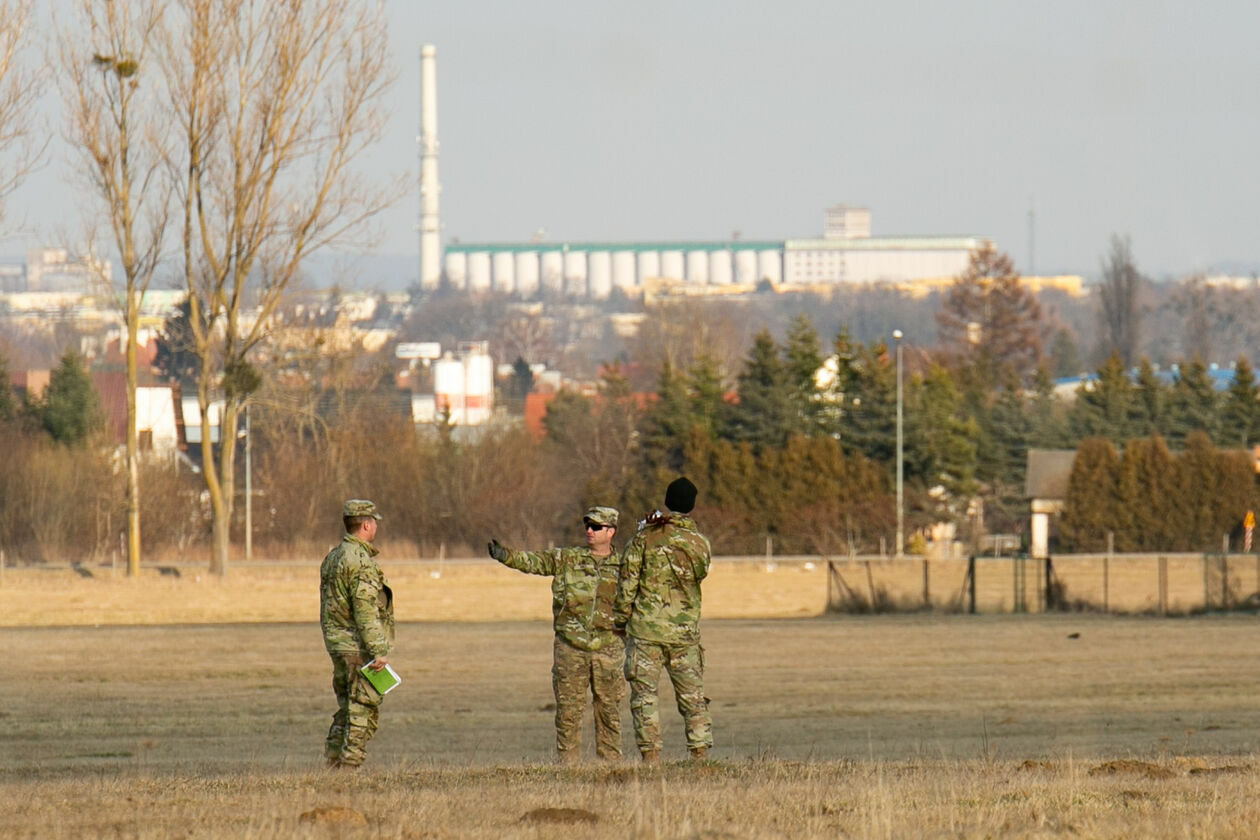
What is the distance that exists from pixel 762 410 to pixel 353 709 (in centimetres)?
5090

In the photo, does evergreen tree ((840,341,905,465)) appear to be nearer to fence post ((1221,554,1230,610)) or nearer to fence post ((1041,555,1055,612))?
fence post ((1041,555,1055,612))

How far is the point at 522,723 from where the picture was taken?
1989cm

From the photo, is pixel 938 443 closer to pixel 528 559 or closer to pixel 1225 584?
pixel 1225 584

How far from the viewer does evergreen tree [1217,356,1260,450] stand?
70.4 meters

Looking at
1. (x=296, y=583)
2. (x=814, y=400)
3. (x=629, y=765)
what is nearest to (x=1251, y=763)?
(x=629, y=765)

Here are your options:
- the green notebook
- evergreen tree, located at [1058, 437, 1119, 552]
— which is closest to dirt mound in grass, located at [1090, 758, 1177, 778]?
the green notebook

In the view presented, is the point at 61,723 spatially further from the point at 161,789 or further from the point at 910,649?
the point at 910,649

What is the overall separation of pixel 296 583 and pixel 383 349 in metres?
77.3

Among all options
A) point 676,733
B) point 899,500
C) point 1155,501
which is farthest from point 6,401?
point 676,733

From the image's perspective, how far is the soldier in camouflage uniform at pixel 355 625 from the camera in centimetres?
1162

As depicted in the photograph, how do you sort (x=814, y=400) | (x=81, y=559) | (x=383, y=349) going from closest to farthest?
(x=81, y=559) → (x=814, y=400) → (x=383, y=349)

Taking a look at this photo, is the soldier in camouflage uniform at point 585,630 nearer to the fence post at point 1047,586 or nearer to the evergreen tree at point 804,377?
the fence post at point 1047,586

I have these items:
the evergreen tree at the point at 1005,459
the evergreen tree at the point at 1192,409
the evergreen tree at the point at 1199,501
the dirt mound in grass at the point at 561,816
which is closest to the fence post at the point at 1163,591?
the evergreen tree at the point at 1199,501

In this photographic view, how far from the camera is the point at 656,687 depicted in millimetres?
11836
